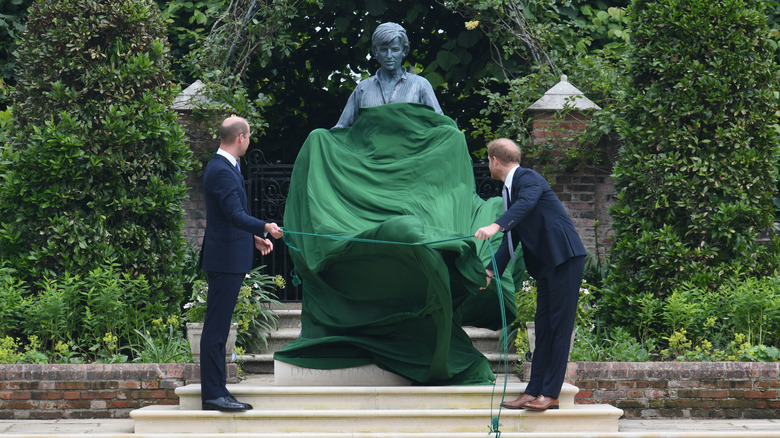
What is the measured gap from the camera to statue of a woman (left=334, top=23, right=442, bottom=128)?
6.05m

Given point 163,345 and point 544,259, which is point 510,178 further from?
point 163,345

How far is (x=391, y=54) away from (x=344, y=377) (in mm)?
2122

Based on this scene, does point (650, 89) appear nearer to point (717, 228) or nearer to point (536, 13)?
point (717, 228)

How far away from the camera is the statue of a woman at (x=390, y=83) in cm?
605

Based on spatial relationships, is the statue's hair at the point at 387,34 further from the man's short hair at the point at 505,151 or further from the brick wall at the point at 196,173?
the brick wall at the point at 196,173

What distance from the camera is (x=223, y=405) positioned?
16.0ft

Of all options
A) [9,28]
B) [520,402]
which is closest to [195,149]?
[9,28]

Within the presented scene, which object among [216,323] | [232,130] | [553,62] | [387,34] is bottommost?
[216,323]

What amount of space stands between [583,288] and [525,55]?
9.93 ft

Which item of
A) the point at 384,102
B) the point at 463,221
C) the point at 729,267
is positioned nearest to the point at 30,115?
the point at 384,102

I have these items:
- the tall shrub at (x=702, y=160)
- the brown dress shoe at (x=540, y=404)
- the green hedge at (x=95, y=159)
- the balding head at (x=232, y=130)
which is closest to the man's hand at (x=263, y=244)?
the balding head at (x=232, y=130)

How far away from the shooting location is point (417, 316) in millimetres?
5242

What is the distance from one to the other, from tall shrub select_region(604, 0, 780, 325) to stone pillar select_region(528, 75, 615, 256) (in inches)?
44.5

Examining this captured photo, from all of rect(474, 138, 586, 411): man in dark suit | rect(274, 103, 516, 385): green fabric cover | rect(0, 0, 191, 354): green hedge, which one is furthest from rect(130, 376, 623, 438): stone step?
rect(0, 0, 191, 354): green hedge
